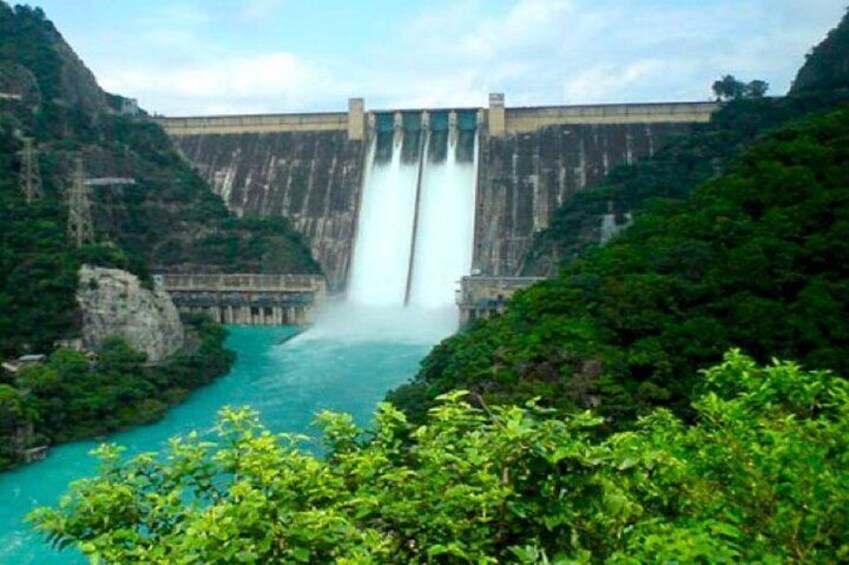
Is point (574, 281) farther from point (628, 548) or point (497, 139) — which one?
point (497, 139)

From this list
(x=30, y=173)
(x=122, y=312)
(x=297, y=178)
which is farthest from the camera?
(x=297, y=178)

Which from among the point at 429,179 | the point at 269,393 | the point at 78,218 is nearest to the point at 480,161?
the point at 429,179

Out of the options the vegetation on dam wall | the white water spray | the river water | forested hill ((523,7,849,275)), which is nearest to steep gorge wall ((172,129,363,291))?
the white water spray

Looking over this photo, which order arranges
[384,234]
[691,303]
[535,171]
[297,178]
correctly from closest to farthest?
[691,303] → [384,234] → [535,171] → [297,178]

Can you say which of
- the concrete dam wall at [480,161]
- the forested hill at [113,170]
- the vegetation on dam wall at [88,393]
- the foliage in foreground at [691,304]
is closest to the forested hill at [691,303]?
the foliage in foreground at [691,304]

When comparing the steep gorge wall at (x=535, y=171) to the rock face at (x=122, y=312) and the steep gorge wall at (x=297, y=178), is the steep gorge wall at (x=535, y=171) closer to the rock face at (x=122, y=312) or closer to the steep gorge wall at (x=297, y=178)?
the steep gorge wall at (x=297, y=178)

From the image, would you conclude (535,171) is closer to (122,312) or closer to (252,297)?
(252,297)
